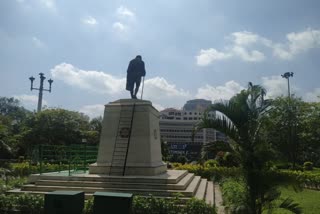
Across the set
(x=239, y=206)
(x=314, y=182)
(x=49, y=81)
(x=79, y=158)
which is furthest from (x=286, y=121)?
(x=239, y=206)

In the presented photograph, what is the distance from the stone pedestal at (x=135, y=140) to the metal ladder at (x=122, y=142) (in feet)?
0.30

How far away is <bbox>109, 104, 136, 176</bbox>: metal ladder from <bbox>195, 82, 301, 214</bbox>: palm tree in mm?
6074

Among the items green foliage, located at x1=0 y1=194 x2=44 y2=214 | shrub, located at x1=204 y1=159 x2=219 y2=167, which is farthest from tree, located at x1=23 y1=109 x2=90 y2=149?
green foliage, located at x1=0 y1=194 x2=44 y2=214

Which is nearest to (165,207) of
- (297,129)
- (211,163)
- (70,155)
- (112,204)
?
(112,204)

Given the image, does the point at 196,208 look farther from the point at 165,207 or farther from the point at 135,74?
the point at 135,74

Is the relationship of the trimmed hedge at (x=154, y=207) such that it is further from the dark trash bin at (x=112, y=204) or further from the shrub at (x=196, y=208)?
the dark trash bin at (x=112, y=204)

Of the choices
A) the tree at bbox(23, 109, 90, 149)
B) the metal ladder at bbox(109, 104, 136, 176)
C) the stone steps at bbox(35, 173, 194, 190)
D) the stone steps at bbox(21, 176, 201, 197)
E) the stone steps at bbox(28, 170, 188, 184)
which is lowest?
the stone steps at bbox(21, 176, 201, 197)

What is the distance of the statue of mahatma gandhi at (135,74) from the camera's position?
15.5 metres

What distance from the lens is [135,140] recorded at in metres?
14.1

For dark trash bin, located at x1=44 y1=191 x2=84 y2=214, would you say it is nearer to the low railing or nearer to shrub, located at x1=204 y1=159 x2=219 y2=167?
the low railing

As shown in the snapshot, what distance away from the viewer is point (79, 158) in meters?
16.2

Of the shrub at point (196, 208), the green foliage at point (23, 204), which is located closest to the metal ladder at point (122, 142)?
the green foliage at point (23, 204)

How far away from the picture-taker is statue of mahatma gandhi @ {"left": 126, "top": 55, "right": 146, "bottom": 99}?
1550 cm

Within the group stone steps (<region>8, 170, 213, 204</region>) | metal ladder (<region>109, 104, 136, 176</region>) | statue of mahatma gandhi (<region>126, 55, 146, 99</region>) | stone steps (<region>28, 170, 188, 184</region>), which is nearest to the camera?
stone steps (<region>8, 170, 213, 204</region>)
